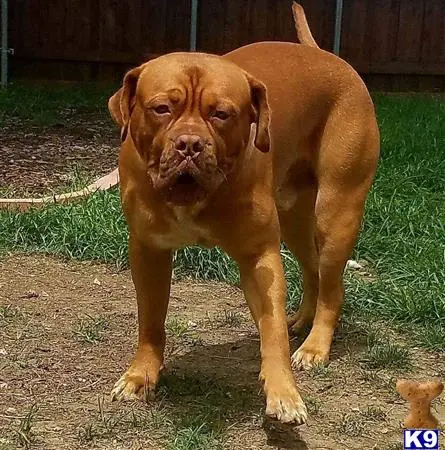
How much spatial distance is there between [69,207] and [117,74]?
7.13 metres

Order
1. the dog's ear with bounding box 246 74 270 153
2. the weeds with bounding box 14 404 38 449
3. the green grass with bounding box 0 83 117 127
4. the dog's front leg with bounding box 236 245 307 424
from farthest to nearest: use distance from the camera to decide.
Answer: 1. the green grass with bounding box 0 83 117 127
2. the dog's ear with bounding box 246 74 270 153
3. the weeds with bounding box 14 404 38 449
4. the dog's front leg with bounding box 236 245 307 424

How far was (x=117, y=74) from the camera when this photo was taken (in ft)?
43.3

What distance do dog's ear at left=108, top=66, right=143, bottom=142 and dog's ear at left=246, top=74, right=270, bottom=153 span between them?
1.34 feet

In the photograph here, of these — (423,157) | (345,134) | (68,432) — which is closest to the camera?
(68,432)

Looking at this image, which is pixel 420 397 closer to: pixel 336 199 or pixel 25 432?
pixel 25 432

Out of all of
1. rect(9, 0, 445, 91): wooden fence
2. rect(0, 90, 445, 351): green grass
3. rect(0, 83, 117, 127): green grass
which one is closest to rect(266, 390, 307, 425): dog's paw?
rect(0, 90, 445, 351): green grass

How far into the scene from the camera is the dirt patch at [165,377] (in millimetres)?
3598

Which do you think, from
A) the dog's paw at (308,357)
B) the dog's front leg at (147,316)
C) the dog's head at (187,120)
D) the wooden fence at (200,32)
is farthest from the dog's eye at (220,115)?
the wooden fence at (200,32)

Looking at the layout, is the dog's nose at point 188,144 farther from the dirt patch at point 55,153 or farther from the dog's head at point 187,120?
A: the dirt patch at point 55,153

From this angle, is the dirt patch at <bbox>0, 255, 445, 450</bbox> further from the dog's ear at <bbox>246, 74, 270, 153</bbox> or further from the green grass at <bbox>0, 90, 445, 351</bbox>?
the dog's ear at <bbox>246, 74, 270, 153</bbox>

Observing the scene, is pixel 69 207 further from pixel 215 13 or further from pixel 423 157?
pixel 215 13

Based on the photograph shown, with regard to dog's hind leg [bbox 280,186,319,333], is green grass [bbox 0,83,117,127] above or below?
below

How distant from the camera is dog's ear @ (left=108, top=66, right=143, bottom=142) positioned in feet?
11.5

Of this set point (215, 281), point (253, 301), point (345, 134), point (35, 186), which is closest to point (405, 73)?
point (35, 186)
